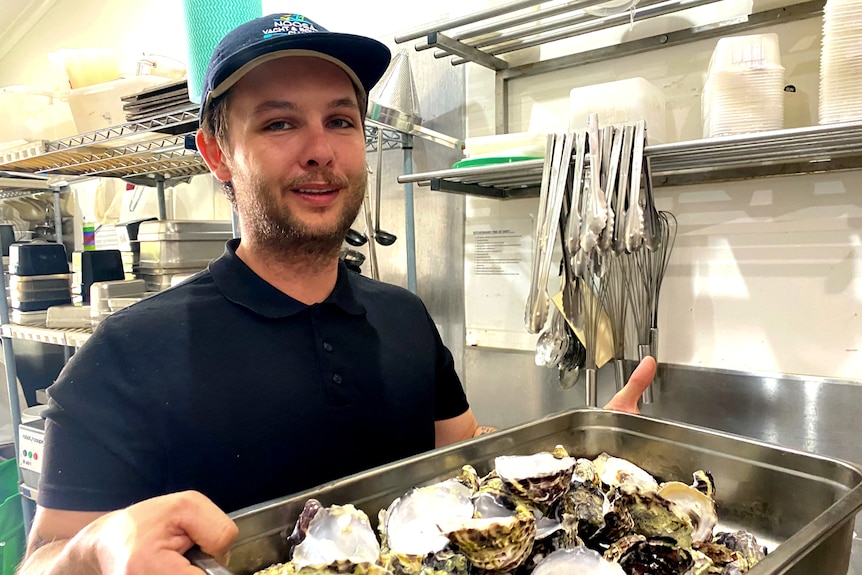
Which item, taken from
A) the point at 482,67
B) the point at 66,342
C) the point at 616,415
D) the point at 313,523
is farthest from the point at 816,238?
the point at 66,342

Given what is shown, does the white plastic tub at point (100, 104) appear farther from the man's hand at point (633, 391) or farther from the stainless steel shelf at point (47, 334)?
the man's hand at point (633, 391)

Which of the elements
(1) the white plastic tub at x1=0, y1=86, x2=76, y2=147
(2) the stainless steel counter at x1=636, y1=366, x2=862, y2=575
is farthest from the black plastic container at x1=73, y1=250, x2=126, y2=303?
(2) the stainless steel counter at x1=636, y1=366, x2=862, y2=575

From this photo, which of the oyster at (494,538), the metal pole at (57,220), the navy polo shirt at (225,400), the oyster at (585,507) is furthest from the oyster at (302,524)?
the metal pole at (57,220)

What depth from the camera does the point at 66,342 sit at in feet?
5.52

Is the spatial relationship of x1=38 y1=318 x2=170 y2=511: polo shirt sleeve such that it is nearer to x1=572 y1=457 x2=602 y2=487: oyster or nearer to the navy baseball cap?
the navy baseball cap

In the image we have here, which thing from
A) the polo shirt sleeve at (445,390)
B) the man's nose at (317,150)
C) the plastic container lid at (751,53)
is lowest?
the polo shirt sleeve at (445,390)

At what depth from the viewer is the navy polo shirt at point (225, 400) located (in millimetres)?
686

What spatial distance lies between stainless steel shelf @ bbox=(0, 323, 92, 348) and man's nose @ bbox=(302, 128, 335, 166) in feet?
3.80

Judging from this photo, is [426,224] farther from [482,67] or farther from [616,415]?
[616,415]

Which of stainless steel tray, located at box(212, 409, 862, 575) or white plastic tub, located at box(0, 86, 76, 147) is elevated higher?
white plastic tub, located at box(0, 86, 76, 147)

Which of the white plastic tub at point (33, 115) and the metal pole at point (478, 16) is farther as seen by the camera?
the white plastic tub at point (33, 115)

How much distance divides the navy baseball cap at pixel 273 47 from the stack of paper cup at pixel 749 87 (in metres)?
0.55

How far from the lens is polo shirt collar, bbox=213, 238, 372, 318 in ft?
2.67

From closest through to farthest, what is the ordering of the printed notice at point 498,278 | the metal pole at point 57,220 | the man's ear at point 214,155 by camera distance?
the man's ear at point 214,155 → the printed notice at point 498,278 → the metal pole at point 57,220
